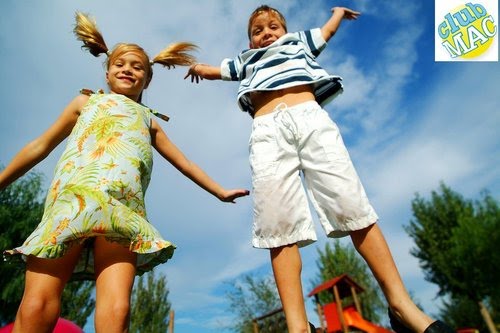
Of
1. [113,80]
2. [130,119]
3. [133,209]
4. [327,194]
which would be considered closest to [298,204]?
[327,194]

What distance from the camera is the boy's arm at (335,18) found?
3.01 meters

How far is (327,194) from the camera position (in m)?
2.23

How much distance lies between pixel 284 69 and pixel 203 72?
0.82 meters

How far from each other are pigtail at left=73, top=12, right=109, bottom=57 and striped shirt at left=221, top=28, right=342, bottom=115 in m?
1.05

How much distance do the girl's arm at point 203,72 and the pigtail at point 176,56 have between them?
0.28ft

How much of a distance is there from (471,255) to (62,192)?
71.9 feet

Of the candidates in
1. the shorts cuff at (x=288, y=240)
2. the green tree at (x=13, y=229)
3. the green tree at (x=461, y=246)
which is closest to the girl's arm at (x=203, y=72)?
the shorts cuff at (x=288, y=240)

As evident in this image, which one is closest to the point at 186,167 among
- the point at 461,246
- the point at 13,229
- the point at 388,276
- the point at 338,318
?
the point at 388,276

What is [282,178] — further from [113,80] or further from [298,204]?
[113,80]

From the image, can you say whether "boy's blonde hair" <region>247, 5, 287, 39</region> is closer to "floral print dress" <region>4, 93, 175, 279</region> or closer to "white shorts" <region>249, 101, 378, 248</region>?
"white shorts" <region>249, 101, 378, 248</region>

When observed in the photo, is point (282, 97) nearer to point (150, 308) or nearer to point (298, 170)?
point (298, 170)

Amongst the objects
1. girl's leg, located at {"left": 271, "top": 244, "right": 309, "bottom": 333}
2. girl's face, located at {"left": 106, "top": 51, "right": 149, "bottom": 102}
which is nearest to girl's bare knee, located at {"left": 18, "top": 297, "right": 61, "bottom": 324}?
girl's leg, located at {"left": 271, "top": 244, "right": 309, "bottom": 333}

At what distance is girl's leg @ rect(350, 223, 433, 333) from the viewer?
5.86 feet

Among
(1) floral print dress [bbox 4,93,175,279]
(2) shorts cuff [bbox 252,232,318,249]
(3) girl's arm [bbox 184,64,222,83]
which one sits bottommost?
(2) shorts cuff [bbox 252,232,318,249]
